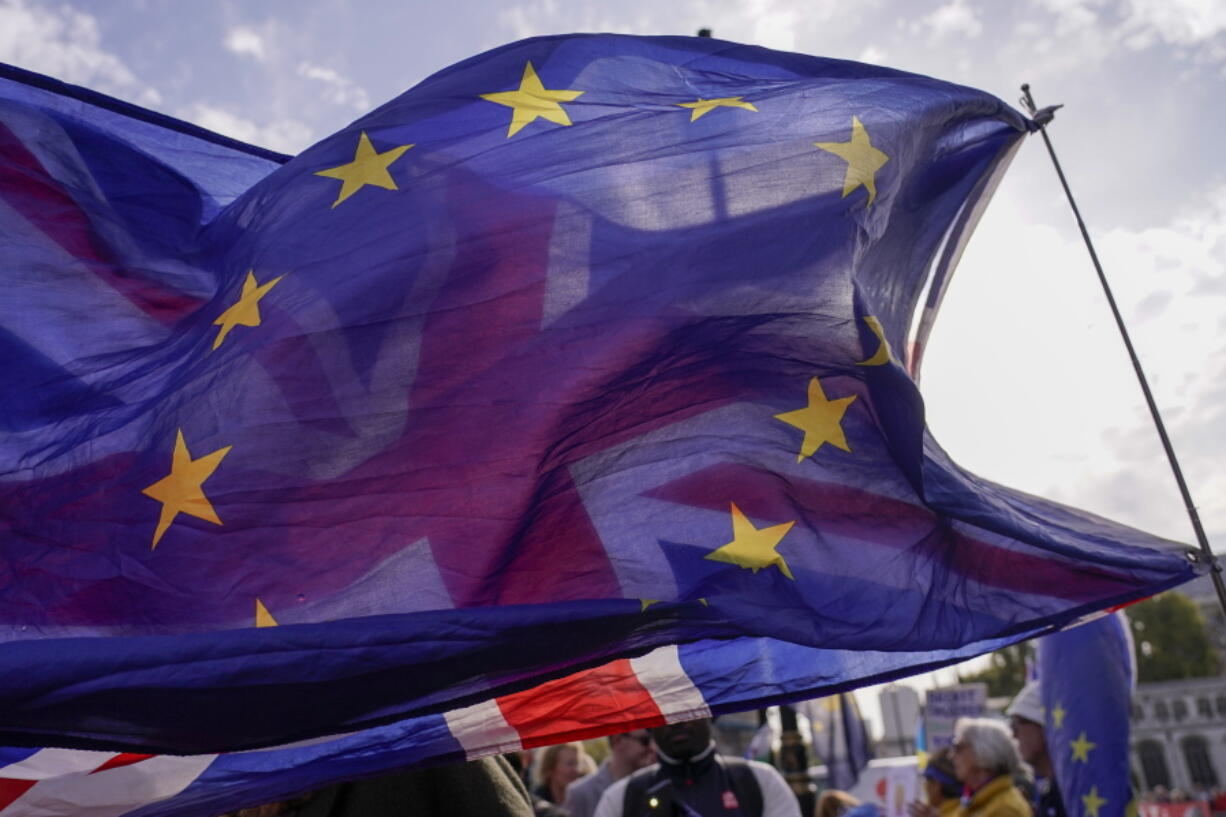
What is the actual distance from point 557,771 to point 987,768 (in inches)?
112

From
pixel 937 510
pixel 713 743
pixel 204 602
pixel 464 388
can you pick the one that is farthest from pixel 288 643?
pixel 713 743

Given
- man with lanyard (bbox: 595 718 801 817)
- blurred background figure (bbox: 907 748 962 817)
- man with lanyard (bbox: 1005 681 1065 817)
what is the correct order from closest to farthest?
man with lanyard (bbox: 595 718 801 817), man with lanyard (bbox: 1005 681 1065 817), blurred background figure (bbox: 907 748 962 817)

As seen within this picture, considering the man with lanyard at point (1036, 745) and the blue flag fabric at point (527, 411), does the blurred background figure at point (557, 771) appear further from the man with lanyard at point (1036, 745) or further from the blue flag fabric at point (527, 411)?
the blue flag fabric at point (527, 411)

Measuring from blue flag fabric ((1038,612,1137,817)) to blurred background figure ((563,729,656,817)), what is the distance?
2.28 meters

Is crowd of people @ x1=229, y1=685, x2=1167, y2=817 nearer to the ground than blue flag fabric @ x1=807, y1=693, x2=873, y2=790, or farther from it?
nearer to the ground

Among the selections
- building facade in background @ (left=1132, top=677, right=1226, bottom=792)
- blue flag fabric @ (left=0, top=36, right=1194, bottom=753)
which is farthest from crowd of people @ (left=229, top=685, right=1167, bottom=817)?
building facade in background @ (left=1132, top=677, right=1226, bottom=792)

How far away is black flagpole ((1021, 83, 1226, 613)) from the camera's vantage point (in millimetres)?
2912

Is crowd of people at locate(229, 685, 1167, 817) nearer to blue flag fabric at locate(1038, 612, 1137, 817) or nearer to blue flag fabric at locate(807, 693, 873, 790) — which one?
blue flag fabric at locate(1038, 612, 1137, 817)

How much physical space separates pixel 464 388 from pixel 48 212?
1.65m

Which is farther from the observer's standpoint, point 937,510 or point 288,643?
point 937,510

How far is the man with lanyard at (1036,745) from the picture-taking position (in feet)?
20.8

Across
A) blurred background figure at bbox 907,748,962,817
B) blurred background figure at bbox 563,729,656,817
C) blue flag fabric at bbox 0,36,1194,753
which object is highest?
blue flag fabric at bbox 0,36,1194,753

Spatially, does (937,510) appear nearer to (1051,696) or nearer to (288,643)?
(288,643)

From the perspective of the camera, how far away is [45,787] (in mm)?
2598
